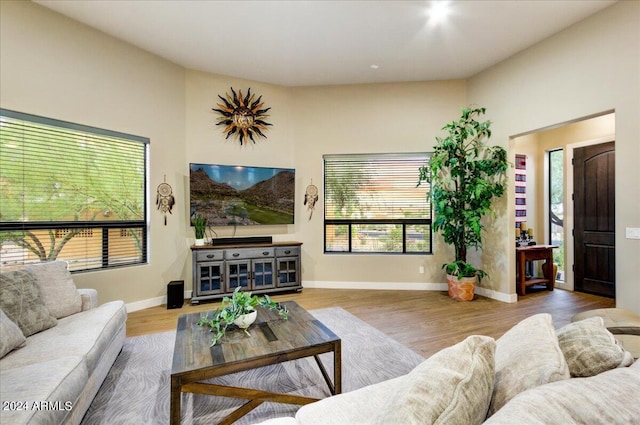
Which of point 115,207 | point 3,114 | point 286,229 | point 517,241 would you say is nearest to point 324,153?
point 286,229

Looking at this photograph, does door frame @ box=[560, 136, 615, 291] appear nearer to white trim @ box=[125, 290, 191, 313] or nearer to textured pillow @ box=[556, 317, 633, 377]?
textured pillow @ box=[556, 317, 633, 377]

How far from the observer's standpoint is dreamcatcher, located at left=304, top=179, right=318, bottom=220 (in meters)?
5.27

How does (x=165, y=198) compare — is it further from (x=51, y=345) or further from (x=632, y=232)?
(x=632, y=232)

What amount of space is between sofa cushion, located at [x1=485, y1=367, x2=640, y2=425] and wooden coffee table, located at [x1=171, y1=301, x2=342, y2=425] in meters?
1.34

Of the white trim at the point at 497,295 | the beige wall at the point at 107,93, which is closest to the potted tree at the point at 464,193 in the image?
the white trim at the point at 497,295

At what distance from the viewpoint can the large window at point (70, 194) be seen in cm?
315

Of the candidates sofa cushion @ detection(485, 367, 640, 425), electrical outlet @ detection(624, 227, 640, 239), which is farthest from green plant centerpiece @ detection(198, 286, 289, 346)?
electrical outlet @ detection(624, 227, 640, 239)

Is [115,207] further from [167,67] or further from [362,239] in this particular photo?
[362,239]

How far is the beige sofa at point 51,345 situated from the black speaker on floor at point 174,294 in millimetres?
1422

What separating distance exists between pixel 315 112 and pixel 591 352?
494 cm

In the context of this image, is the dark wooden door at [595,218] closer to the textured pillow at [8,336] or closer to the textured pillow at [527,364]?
the textured pillow at [527,364]

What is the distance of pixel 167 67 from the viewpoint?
14.6ft

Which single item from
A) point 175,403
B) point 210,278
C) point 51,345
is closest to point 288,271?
point 210,278

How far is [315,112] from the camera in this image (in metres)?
5.33
